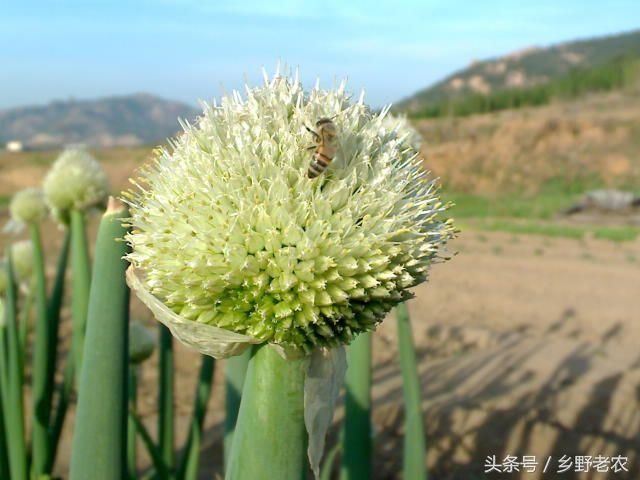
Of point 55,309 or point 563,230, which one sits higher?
point 55,309

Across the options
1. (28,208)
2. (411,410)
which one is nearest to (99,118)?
(28,208)

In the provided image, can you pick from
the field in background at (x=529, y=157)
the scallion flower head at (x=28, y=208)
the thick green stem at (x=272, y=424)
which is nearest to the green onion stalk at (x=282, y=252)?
the thick green stem at (x=272, y=424)

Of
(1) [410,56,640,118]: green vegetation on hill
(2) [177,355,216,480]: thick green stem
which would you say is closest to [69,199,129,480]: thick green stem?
(2) [177,355,216,480]: thick green stem

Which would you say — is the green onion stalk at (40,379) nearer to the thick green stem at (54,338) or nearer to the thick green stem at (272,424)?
the thick green stem at (54,338)

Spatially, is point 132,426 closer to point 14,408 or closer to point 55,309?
point 14,408

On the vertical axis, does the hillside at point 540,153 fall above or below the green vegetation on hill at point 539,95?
below

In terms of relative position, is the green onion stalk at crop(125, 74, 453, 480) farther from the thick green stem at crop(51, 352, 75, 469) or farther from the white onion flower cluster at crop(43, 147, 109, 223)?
the white onion flower cluster at crop(43, 147, 109, 223)

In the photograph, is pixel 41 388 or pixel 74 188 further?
pixel 74 188
